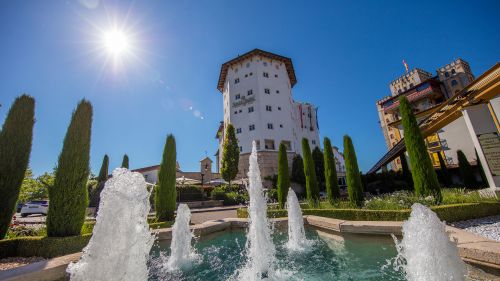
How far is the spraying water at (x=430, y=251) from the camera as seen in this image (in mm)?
2984

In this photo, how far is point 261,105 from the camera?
36.3 m

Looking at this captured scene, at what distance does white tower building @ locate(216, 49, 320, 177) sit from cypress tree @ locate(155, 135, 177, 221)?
21308mm

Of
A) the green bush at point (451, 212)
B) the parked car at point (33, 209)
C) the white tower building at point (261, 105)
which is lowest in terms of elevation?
the green bush at point (451, 212)

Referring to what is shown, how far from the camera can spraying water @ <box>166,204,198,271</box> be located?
5.64 metres

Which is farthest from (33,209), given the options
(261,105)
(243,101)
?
(261,105)

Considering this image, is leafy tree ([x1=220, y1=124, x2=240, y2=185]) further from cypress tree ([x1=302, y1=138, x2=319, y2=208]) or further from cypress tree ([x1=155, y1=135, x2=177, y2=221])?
cypress tree ([x1=155, y1=135, x2=177, y2=221])

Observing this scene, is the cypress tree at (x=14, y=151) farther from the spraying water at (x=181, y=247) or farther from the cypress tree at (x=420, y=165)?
the cypress tree at (x=420, y=165)

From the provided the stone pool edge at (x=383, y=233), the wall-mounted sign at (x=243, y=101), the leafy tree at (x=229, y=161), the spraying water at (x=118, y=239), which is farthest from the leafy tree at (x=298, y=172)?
the spraying water at (x=118, y=239)

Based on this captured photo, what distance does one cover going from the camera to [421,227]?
3.29 meters

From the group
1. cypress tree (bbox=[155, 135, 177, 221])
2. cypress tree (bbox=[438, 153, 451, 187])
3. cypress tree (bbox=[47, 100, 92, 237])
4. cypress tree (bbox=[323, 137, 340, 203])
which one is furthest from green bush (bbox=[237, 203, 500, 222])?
cypress tree (bbox=[438, 153, 451, 187])

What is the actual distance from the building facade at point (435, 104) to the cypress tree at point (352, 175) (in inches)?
751

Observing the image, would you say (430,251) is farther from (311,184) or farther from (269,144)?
(269,144)

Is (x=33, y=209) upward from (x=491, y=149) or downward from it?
downward

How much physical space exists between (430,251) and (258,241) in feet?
11.2
